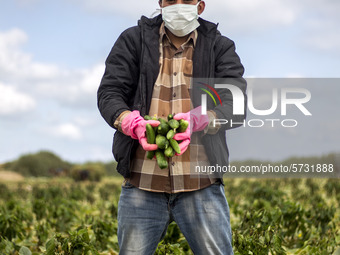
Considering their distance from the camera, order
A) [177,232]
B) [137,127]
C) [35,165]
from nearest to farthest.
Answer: [137,127] < [177,232] < [35,165]

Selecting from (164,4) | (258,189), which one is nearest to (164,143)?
(164,4)

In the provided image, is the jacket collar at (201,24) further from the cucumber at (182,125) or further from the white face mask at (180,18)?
the cucumber at (182,125)

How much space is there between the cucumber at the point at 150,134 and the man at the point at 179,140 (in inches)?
4.0

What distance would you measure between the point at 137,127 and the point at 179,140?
272mm

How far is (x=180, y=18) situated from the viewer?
340 cm

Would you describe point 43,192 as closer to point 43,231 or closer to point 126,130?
point 43,231

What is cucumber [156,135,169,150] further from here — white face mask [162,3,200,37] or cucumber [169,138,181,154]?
white face mask [162,3,200,37]

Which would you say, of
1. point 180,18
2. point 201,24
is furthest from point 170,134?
point 201,24

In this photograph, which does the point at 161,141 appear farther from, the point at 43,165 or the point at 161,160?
the point at 43,165

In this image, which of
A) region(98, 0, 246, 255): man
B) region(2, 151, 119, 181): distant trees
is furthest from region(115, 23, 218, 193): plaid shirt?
region(2, 151, 119, 181): distant trees

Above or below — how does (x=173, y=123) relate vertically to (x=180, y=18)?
below

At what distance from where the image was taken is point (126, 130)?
3109 millimetres

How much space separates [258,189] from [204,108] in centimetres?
537

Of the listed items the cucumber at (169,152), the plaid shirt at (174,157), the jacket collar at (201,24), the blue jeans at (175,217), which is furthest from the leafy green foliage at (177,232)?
the jacket collar at (201,24)
